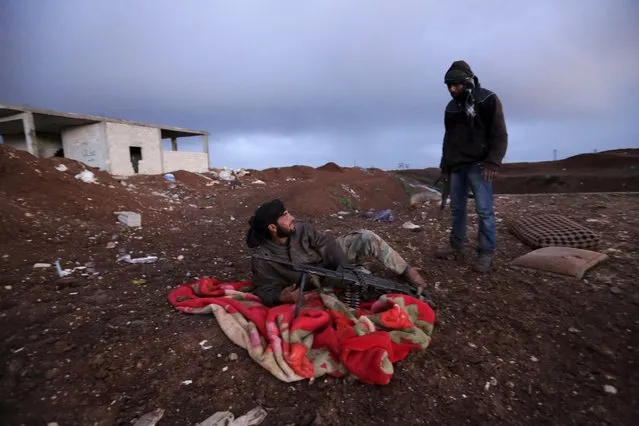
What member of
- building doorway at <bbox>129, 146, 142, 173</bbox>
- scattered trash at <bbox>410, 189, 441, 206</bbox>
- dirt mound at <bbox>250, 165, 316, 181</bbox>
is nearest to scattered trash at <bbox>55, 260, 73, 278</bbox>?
scattered trash at <bbox>410, 189, 441, 206</bbox>

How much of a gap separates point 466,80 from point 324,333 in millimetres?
2477

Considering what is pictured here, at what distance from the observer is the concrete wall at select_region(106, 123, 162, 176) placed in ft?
41.7

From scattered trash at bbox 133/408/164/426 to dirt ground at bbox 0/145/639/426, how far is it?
0.13 feet

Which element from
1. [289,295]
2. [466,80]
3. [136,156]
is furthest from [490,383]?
[136,156]

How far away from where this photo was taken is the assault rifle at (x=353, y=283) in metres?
2.37

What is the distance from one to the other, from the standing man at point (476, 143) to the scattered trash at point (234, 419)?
2.45 meters

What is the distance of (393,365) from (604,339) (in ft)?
4.52

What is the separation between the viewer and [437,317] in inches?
94.0

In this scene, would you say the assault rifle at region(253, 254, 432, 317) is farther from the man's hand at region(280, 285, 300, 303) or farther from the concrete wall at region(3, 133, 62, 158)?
the concrete wall at region(3, 133, 62, 158)

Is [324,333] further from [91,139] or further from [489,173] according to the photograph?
[91,139]

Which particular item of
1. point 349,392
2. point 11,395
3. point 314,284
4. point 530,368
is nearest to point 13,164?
point 11,395

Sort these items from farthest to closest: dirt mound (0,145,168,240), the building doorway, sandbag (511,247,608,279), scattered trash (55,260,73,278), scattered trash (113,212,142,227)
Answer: the building doorway < scattered trash (113,212,142,227) < dirt mound (0,145,168,240) < scattered trash (55,260,73,278) < sandbag (511,247,608,279)

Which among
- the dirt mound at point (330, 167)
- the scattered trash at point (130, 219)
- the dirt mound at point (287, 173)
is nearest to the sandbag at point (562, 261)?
the scattered trash at point (130, 219)

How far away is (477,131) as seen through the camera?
304cm
